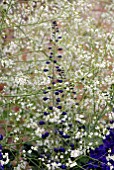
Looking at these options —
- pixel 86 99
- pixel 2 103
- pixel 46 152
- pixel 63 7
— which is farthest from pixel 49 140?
pixel 63 7

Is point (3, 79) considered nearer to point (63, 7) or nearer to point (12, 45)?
point (12, 45)

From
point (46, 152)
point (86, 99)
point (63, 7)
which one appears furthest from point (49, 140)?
point (63, 7)

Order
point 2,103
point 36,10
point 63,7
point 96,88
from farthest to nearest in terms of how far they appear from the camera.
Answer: point 36,10, point 63,7, point 2,103, point 96,88

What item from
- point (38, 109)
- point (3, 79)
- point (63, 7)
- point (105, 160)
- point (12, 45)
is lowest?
point (105, 160)

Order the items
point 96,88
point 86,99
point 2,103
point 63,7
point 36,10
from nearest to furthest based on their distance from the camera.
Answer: point 96,88
point 2,103
point 86,99
point 63,7
point 36,10

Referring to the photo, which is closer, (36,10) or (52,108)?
(52,108)

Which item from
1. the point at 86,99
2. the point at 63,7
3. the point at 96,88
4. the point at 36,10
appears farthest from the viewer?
the point at 36,10

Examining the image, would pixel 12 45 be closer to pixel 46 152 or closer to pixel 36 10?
pixel 36 10

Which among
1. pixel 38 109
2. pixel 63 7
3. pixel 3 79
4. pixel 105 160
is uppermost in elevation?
pixel 63 7

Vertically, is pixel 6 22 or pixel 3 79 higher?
pixel 6 22
